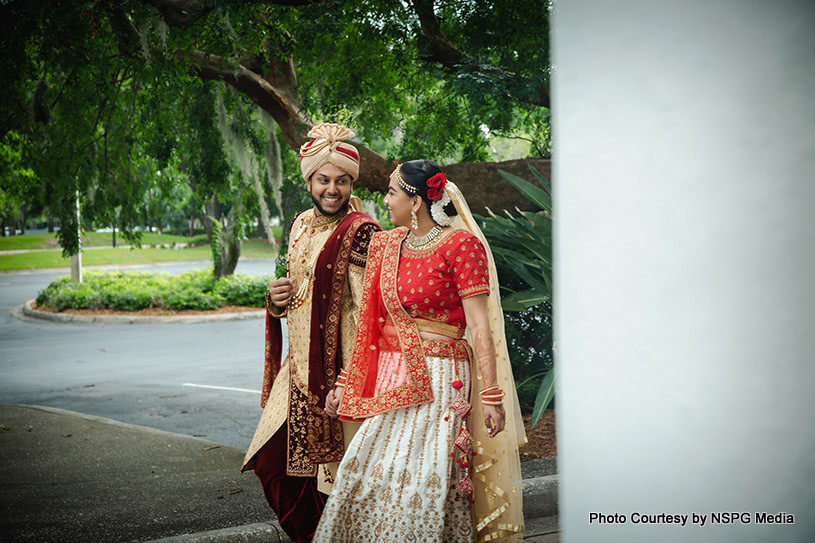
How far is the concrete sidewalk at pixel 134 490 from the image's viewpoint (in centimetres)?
400

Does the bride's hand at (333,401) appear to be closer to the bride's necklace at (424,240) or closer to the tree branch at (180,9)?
the bride's necklace at (424,240)

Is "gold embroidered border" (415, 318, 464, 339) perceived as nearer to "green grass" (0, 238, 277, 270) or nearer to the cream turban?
the cream turban

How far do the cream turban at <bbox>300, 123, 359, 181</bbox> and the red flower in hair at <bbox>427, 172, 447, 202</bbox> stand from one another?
59 centimetres

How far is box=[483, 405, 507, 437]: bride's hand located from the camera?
299 cm

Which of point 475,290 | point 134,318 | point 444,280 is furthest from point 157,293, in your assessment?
point 475,290

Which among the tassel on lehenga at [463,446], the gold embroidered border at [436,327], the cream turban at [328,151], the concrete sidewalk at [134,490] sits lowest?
the concrete sidewalk at [134,490]

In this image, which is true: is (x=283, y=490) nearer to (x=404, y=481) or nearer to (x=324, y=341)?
(x=324, y=341)

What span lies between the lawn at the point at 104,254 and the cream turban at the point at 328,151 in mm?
26825

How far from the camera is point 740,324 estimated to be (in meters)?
2.89

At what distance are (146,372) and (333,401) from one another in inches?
271

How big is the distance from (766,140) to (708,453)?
1277 mm

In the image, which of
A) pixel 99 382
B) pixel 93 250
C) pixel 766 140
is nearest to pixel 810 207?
pixel 766 140

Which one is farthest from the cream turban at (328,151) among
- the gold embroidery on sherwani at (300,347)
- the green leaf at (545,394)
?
the green leaf at (545,394)

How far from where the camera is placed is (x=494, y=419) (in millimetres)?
2992
